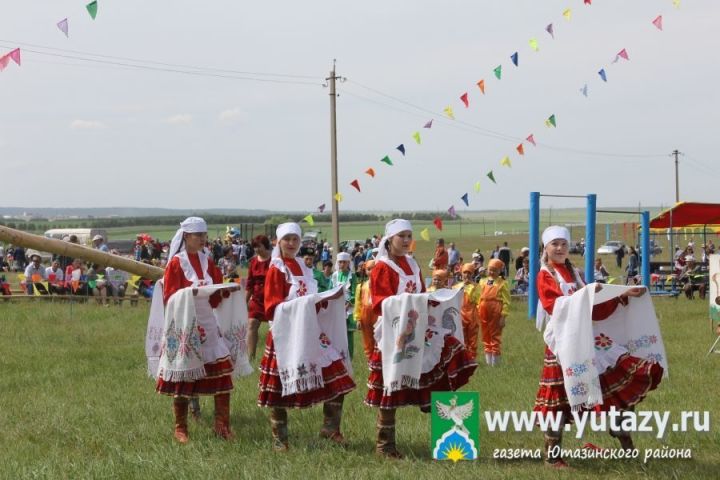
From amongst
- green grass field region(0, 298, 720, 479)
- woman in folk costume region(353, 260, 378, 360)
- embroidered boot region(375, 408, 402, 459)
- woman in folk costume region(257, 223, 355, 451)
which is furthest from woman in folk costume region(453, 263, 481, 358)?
embroidered boot region(375, 408, 402, 459)

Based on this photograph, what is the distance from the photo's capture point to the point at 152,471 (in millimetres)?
7230

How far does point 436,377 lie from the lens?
7652mm

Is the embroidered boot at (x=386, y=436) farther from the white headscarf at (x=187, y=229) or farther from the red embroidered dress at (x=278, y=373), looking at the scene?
the white headscarf at (x=187, y=229)

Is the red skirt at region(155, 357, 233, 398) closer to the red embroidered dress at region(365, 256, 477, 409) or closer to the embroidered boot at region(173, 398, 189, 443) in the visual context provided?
the embroidered boot at region(173, 398, 189, 443)

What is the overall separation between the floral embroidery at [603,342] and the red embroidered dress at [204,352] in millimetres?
3094

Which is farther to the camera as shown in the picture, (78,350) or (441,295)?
(78,350)

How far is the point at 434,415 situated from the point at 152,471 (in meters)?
2.09

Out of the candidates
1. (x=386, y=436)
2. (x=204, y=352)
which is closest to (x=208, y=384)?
(x=204, y=352)

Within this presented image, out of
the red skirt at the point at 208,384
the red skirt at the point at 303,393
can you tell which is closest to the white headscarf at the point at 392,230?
the red skirt at the point at 303,393

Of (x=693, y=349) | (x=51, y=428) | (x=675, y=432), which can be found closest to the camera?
(x=675, y=432)

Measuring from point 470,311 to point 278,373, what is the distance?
5769mm

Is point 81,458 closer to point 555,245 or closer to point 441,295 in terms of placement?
point 441,295

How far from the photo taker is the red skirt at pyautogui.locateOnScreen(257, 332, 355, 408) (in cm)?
783

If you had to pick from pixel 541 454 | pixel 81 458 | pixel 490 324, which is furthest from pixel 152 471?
pixel 490 324
